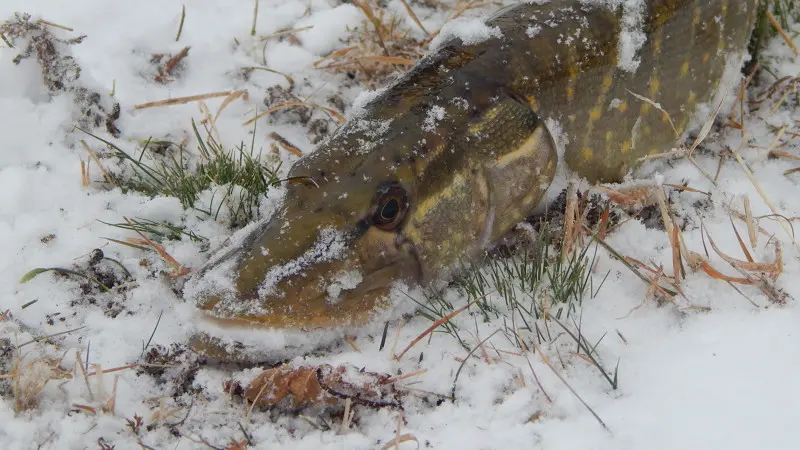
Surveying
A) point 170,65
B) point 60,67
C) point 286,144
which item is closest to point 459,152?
point 286,144

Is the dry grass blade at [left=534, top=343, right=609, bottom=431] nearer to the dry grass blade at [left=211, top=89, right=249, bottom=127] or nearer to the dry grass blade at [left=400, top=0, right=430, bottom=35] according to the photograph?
the dry grass blade at [left=211, top=89, right=249, bottom=127]

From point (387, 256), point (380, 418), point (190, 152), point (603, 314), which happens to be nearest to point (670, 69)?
point (603, 314)

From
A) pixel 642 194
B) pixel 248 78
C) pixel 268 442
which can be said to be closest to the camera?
pixel 268 442

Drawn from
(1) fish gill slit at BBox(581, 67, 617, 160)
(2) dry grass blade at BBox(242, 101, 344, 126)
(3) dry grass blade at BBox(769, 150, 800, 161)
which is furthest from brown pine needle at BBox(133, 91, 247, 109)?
(3) dry grass blade at BBox(769, 150, 800, 161)

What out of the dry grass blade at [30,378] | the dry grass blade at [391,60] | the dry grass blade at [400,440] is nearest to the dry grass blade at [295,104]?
the dry grass blade at [391,60]

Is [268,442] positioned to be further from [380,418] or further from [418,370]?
[418,370]

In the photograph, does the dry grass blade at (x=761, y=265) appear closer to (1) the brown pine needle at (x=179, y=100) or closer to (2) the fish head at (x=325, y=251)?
(2) the fish head at (x=325, y=251)
